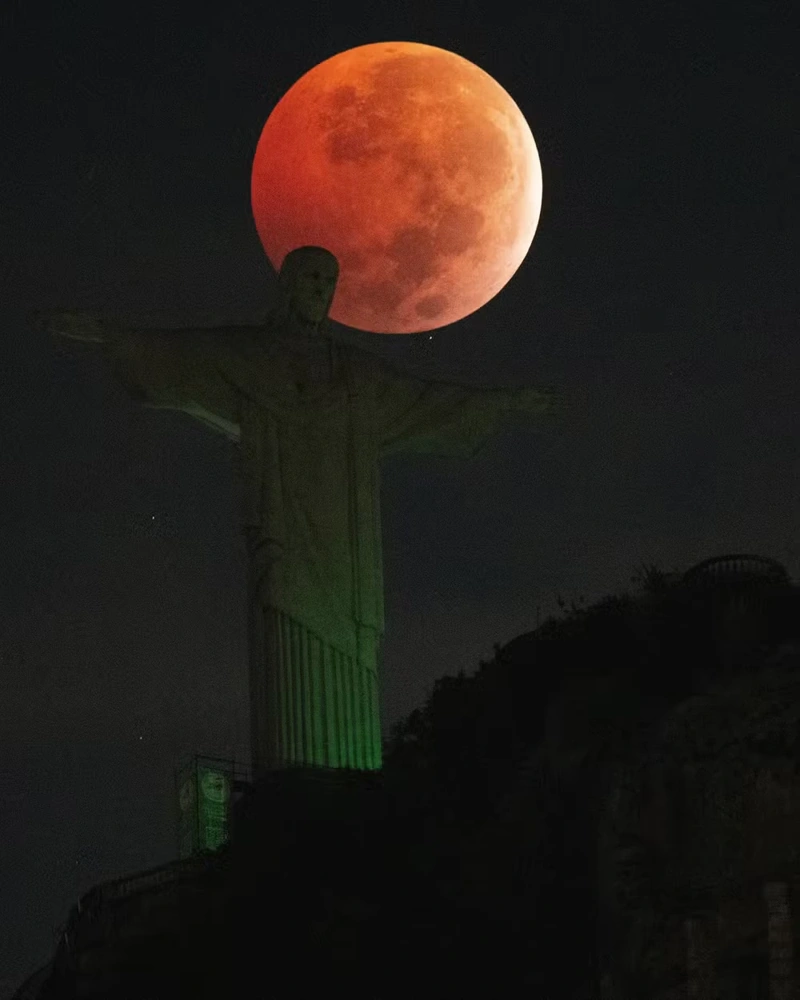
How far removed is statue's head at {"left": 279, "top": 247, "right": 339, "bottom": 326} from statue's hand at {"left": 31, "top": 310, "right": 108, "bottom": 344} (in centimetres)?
280

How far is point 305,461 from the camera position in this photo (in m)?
31.8

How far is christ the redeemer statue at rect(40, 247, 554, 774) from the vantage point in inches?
1205

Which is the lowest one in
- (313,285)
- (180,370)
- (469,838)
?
(469,838)

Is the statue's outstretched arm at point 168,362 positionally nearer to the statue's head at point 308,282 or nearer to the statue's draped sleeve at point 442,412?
the statue's head at point 308,282

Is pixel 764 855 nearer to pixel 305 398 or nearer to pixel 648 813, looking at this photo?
pixel 648 813

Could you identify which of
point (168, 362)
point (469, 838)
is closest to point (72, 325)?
point (168, 362)

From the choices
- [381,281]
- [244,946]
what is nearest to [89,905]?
[244,946]

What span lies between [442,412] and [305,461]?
8.06 feet

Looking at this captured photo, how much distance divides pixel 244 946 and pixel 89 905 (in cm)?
287

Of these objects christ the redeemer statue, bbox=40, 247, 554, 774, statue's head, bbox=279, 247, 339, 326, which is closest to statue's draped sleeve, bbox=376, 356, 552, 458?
christ the redeemer statue, bbox=40, 247, 554, 774

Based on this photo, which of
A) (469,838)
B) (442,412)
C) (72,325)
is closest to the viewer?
(469,838)

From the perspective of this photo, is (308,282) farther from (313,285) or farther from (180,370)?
(180,370)

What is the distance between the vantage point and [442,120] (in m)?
33.2

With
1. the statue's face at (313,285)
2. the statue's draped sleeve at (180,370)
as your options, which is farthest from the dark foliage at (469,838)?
the statue's face at (313,285)
